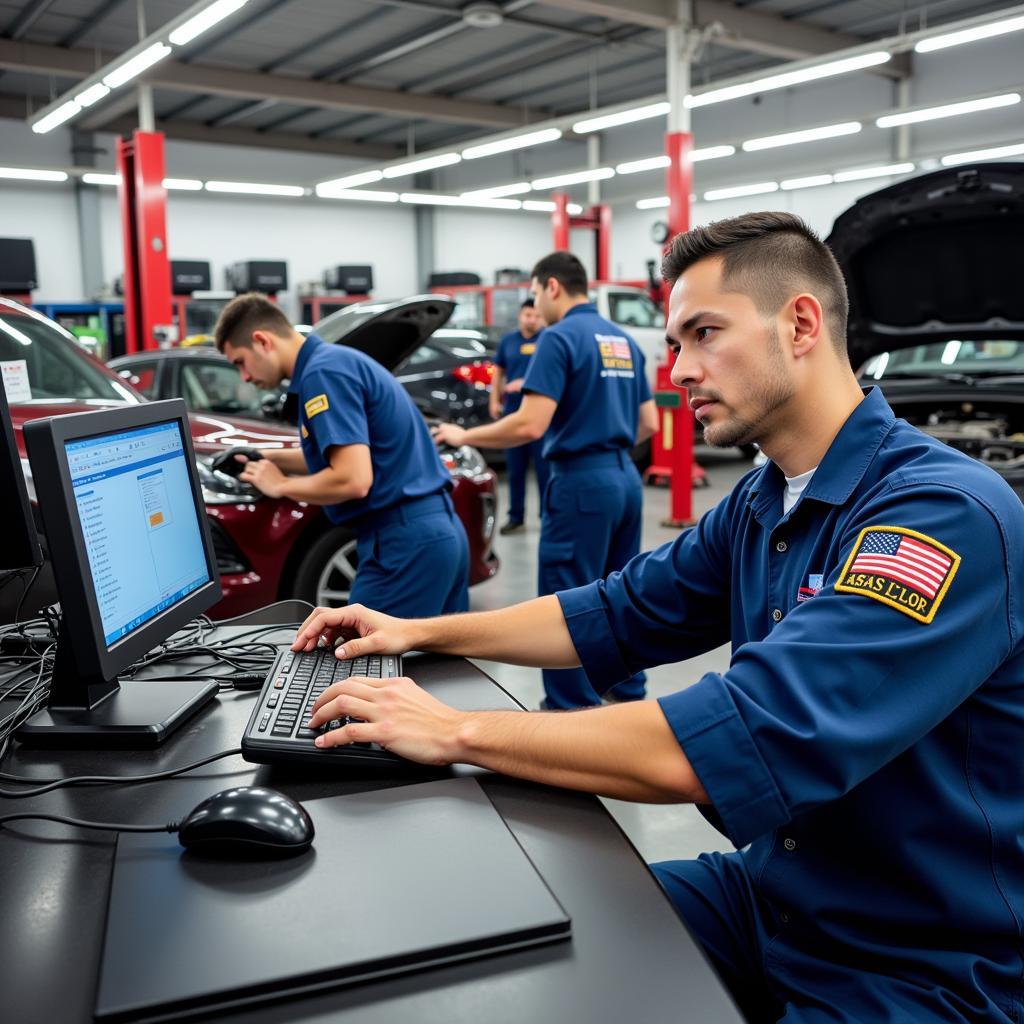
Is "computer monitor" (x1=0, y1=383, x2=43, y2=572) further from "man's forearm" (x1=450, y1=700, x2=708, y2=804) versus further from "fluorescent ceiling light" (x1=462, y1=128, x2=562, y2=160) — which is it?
"fluorescent ceiling light" (x1=462, y1=128, x2=562, y2=160)

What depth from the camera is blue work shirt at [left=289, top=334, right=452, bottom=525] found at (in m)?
2.76

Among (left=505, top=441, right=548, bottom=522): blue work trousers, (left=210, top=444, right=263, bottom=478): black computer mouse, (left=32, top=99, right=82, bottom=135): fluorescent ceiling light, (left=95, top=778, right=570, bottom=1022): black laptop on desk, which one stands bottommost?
(left=505, top=441, right=548, bottom=522): blue work trousers

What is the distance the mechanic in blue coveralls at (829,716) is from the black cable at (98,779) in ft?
0.60

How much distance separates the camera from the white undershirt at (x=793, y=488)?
4.42ft

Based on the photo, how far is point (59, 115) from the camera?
984cm

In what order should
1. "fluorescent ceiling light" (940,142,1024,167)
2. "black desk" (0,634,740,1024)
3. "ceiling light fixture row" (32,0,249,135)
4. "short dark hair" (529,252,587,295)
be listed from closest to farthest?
"black desk" (0,634,740,1024)
"short dark hair" (529,252,587,295)
"ceiling light fixture row" (32,0,249,135)
"fluorescent ceiling light" (940,142,1024,167)

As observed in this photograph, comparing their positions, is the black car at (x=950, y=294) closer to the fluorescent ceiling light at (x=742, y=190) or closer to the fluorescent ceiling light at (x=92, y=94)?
the fluorescent ceiling light at (x=92, y=94)

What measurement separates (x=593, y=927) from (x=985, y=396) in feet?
13.7

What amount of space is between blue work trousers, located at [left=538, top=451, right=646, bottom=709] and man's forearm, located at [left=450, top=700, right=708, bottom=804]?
234 centimetres

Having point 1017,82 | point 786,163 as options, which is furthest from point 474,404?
point 786,163

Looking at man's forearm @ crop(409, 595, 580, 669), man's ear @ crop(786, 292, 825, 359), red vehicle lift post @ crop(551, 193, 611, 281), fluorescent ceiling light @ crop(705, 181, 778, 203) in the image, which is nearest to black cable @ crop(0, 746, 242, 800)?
man's forearm @ crop(409, 595, 580, 669)

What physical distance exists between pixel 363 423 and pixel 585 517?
3.45 feet

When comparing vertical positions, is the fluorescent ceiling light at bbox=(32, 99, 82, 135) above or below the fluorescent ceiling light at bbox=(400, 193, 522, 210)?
below

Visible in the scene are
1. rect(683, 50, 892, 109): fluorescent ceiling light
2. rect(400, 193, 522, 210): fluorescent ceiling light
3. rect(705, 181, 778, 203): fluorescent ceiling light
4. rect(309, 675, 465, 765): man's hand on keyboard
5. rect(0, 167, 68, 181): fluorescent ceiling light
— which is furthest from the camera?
rect(400, 193, 522, 210): fluorescent ceiling light
